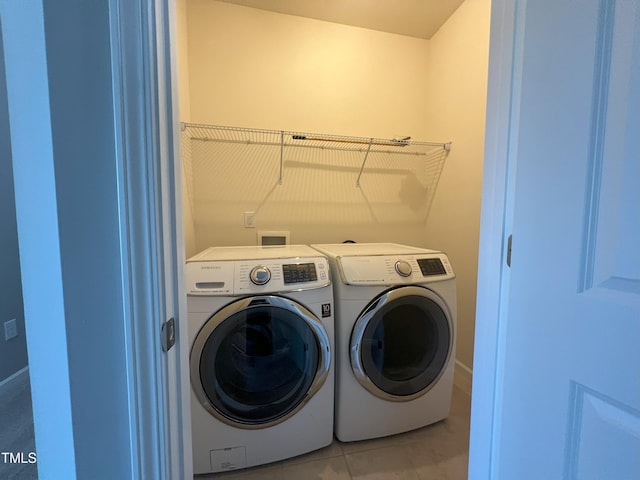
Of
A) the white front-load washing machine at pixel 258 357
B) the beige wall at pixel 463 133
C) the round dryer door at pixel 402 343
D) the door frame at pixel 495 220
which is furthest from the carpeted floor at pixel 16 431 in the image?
the beige wall at pixel 463 133

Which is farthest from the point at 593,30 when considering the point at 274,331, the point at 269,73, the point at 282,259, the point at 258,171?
the point at 269,73

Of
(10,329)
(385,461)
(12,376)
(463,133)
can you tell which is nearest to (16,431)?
(12,376)

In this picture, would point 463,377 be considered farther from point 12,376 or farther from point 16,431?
point 12,376

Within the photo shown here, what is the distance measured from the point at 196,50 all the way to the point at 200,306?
1.67 meters

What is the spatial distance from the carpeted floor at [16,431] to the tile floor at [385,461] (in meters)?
0.73

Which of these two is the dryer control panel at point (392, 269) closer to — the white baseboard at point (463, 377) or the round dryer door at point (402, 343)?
the round dryer door at point (402, 343)

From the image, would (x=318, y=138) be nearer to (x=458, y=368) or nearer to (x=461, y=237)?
(x=461, y=237)

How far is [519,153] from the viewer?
0.59m

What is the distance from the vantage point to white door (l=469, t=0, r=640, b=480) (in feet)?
1.37

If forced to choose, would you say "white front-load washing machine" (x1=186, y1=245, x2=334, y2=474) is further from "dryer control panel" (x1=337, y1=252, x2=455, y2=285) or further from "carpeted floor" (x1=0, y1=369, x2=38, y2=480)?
"carpeted floor" (x1=0, y1=369, x2=38, y2=480)

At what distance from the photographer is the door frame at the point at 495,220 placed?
62cm

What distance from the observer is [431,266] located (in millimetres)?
1390

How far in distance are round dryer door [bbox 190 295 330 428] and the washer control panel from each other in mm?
56

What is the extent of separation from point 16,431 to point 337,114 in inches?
101
